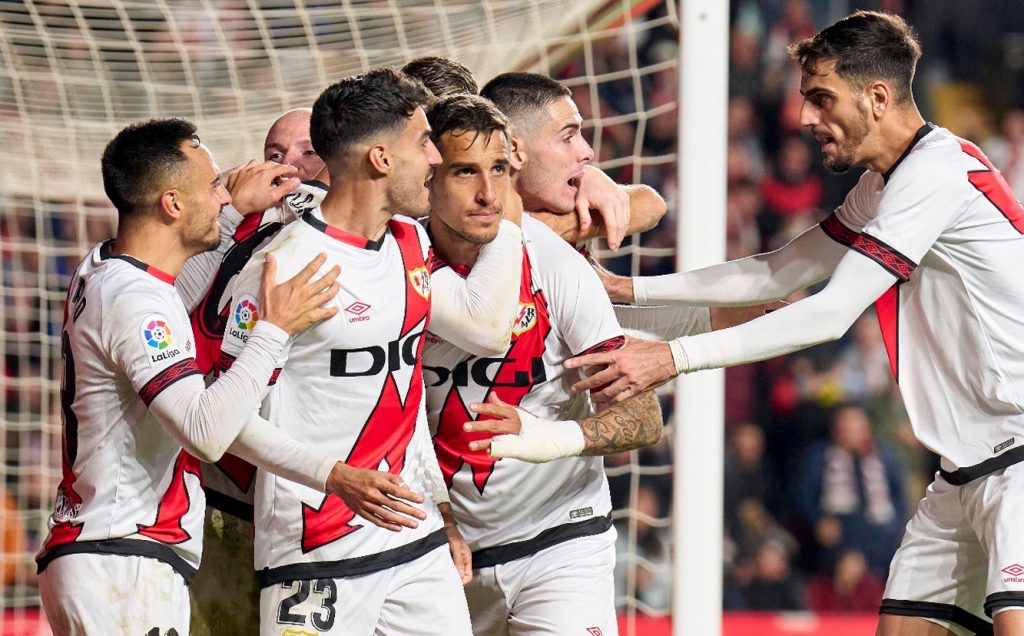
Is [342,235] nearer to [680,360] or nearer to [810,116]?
[680,360]

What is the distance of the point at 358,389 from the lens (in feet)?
10.5

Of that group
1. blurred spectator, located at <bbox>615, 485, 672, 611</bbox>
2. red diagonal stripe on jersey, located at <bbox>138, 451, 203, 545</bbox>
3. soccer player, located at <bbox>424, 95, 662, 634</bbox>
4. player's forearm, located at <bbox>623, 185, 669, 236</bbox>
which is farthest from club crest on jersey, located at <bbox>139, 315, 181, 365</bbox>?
blurred spectator, located at <bbox>615, 485, 672, 611</bbox>

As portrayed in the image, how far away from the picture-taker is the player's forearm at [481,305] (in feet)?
10.9

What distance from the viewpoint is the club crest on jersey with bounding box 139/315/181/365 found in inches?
121

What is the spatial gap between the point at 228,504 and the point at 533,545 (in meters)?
0.83

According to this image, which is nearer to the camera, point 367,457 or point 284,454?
point 284,454

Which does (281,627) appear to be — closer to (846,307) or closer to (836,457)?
(846,307)

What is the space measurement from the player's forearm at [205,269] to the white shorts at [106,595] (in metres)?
0.75

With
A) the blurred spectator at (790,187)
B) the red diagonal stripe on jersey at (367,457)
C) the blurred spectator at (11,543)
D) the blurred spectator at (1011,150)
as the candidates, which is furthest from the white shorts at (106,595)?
the blurred spectator at (1011,150)

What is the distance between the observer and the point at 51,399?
7.41 meters

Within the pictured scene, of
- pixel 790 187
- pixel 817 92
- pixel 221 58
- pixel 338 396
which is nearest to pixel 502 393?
pixel 338 396

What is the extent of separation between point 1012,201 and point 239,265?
6.68 feet

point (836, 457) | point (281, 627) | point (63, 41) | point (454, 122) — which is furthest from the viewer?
point (836, 457)

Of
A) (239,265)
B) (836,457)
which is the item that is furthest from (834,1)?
(239,265)
